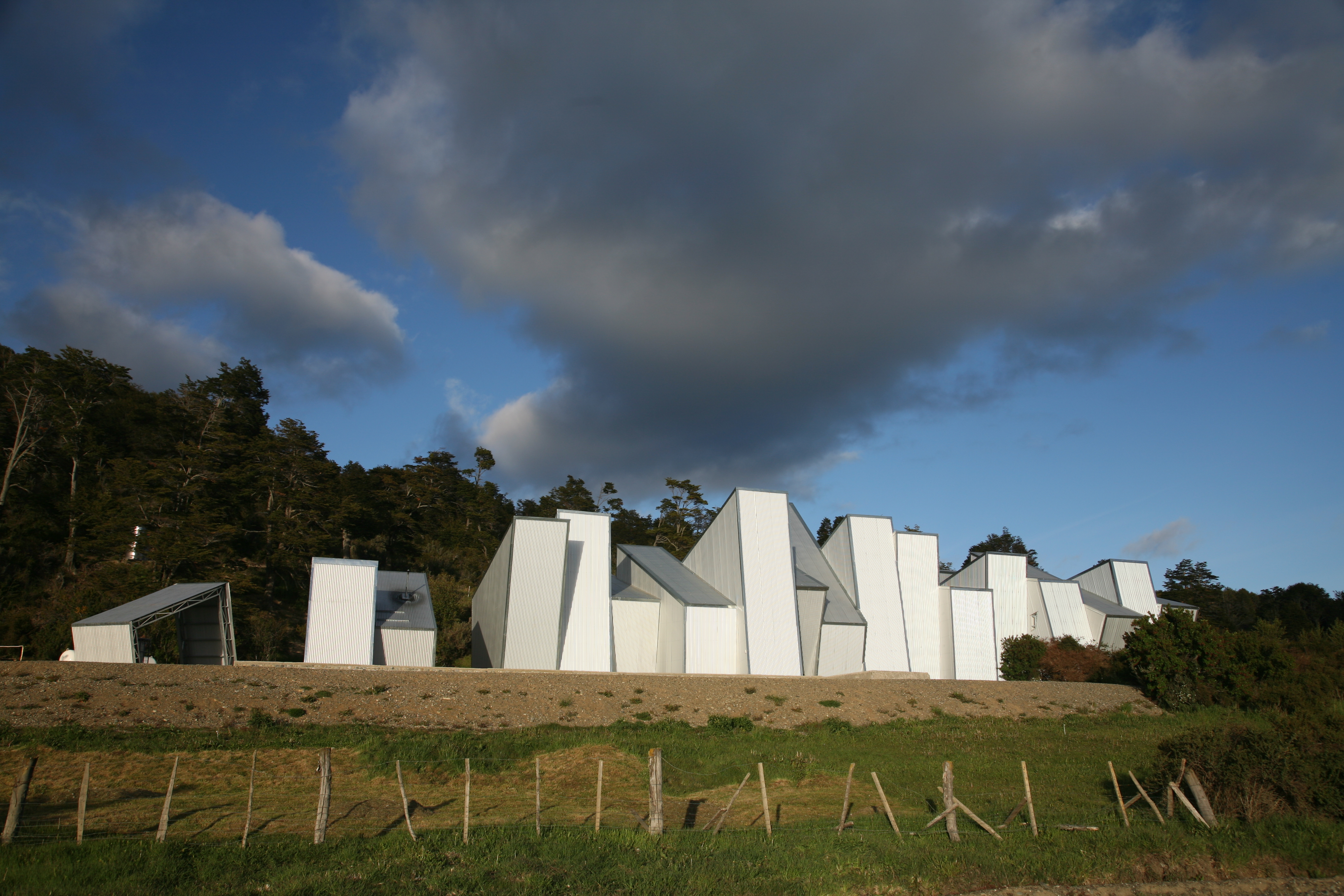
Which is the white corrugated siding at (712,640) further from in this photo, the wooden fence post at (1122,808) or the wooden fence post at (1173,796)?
the wooden fence post at (1173,796)

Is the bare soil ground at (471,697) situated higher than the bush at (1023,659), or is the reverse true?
the bush at (1023,659)

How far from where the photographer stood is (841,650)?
1345 inches

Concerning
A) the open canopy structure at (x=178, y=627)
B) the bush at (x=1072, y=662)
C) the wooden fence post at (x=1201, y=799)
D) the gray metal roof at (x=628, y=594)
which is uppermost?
the gray metal roof at (x=628, y=594)

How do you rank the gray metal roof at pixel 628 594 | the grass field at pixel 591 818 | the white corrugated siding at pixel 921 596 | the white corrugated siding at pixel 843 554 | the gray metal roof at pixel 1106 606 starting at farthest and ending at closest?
the gray metal roof at pixel 1106 606 → the white corrugated siding at pixel 921 596 → the white corrugated siding at pixel 843 554 → the gray metal roof at pixel 628 594 → the grass field at pixel 591 818

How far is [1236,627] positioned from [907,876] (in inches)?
2589

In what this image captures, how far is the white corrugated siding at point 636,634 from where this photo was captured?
106 feet

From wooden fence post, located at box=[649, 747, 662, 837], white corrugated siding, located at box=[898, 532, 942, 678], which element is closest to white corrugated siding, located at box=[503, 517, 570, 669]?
white corrugated siding, located at box=[898, 532, 942, 678]

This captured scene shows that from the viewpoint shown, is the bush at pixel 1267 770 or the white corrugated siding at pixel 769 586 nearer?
the bush at pixel 1267 770

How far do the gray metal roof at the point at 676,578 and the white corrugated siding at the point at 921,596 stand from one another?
33.6 feet

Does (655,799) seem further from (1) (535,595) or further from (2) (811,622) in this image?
(2) (811,622)

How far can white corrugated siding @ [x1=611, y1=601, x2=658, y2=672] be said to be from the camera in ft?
106

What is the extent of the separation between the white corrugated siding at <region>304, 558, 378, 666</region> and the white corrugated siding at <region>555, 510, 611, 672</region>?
721cm

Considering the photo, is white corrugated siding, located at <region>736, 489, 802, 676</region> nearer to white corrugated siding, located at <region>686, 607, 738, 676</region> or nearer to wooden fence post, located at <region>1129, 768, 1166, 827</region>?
white corrugated siding, located at <region>686, 607, 738, 676</region>

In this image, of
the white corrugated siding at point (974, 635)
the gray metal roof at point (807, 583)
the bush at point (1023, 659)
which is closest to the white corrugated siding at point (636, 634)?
the gray metal roof at point (807, 583)
